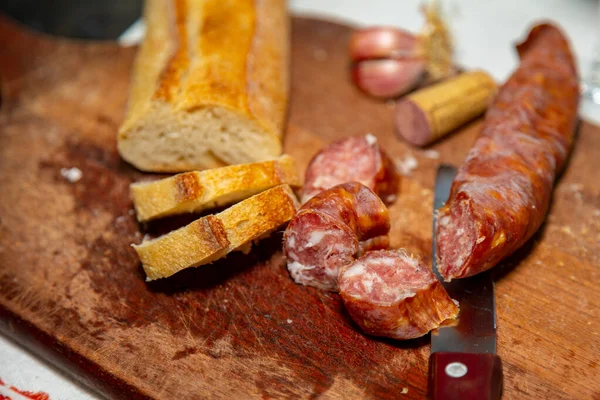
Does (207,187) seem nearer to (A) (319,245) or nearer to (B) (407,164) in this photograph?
(A) (319,245)

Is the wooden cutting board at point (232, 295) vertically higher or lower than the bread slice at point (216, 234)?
lower

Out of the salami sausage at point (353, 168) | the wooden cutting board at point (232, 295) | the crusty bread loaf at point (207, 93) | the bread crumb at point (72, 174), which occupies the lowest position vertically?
the wooden cutting board at point (232, 295)

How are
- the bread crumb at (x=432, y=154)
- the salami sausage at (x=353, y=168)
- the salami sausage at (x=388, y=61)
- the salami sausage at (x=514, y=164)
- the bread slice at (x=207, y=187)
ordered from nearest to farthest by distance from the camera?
the salami sausage at (x=514, y=164)
the bread slice at (x=207, y=187)
the salami sausage at (x=353, y=168)
the bread crumb at (x=432, y=154)
the salami sausage at (x=388, y=61)

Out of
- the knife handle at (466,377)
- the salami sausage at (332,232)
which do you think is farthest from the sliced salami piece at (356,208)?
the knife handle at (466,377)

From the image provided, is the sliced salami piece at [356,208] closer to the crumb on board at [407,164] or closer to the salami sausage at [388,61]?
the crumb on board at [407,164]

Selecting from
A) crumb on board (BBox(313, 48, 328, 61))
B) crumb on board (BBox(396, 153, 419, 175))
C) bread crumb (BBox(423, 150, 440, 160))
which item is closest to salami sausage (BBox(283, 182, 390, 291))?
crumb on board (BBox(396, 153, 419, 175))

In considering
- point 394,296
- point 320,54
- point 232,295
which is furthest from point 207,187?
point 320,54

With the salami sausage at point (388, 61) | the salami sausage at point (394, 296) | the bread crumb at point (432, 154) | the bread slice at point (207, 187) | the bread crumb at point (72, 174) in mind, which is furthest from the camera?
the salami sausage at point (388, 61)
